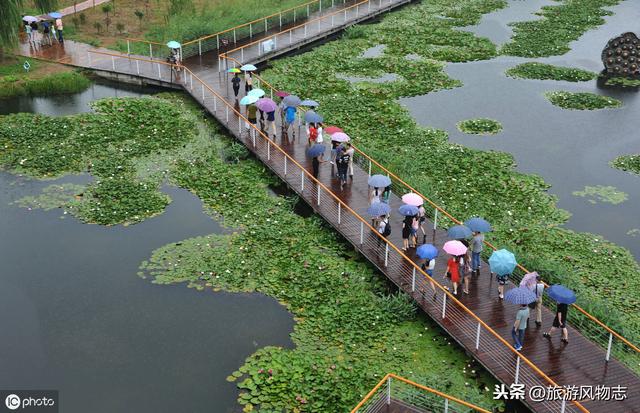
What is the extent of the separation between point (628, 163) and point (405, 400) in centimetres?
1904

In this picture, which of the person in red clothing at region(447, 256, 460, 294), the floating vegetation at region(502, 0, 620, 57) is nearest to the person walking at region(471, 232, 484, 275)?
the person in red clothing at region(447, 256, 460, 294)

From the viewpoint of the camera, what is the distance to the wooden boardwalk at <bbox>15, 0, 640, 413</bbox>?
1767 cm

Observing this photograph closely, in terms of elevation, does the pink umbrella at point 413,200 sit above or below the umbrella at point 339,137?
below

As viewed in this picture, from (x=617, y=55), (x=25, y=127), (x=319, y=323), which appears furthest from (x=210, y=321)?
(x=617, y=55)

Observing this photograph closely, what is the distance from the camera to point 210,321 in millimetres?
20875

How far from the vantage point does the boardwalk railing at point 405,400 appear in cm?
1677

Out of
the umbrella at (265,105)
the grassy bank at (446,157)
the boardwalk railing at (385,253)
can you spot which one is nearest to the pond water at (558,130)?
the grassy bank at (446,157)

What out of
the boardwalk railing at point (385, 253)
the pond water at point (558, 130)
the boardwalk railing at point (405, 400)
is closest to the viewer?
the boardwalk railing at point (405, 400)

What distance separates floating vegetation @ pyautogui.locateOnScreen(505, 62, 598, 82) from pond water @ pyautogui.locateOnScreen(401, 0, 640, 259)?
1.90ft

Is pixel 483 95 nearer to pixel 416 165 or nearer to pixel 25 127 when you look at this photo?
pixel 416 165

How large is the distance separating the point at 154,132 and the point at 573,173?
18596mm

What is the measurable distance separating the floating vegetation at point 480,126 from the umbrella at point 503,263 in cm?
1485

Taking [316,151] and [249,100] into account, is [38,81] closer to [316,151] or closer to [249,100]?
[249,100]

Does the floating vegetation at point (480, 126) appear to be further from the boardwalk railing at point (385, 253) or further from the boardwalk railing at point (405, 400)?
the boardwalk railing at point (405, 400)
